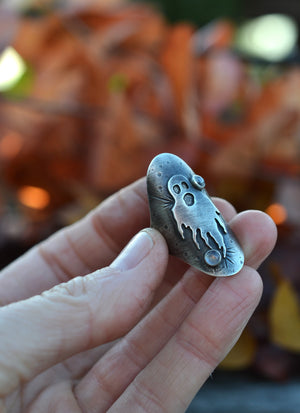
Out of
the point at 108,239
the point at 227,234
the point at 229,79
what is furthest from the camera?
the point at 229,79

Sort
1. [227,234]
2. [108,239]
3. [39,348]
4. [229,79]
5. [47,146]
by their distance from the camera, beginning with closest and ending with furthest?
[39,348] < [227,234] < [108,239] < [47,146] < [229,79]

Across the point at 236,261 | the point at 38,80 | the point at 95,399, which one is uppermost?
the point at 38,80

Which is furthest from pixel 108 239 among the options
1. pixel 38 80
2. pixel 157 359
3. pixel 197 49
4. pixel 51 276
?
pixel 197 49

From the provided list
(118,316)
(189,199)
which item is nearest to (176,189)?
(189,199)

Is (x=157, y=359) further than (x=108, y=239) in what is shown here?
No

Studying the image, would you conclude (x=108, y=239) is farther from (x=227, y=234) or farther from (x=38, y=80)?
(x=38, y=80)

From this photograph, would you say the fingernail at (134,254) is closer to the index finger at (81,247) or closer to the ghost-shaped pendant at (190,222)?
the ghost-shaped pendant at (190,222)

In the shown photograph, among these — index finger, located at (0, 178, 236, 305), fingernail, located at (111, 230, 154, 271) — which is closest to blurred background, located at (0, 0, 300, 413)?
index finger, located at (0, 178, 236, 305)

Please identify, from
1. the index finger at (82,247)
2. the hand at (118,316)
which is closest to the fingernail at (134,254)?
the hand at (118,316)
